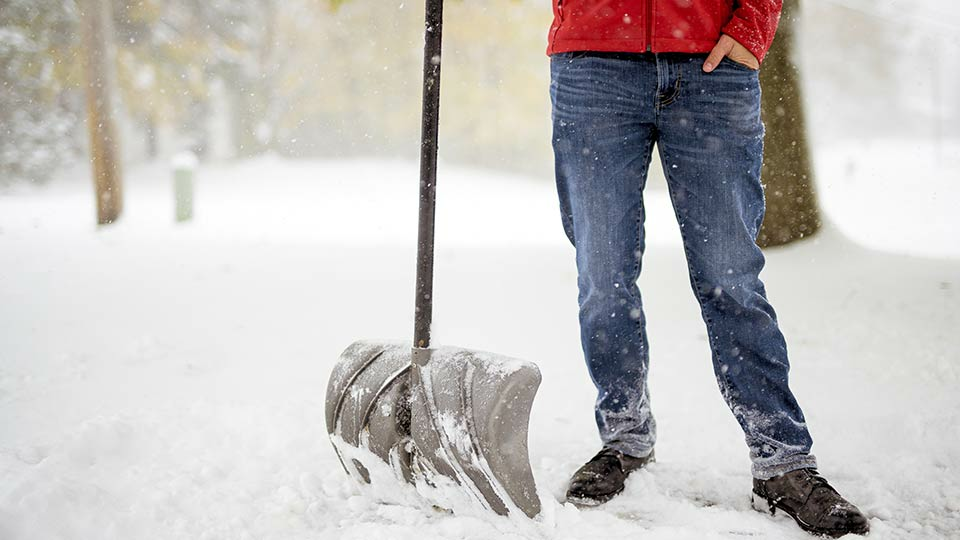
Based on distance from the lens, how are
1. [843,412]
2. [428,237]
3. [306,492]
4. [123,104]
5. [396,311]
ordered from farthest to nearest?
1. [123,104]
2. [396,311]
3. [843,412]
4. [306,492]
5. [428,237]

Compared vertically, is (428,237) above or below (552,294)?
above

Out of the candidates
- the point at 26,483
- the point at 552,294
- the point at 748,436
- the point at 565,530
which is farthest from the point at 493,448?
the point at 552,294

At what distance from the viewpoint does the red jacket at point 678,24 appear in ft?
4.74

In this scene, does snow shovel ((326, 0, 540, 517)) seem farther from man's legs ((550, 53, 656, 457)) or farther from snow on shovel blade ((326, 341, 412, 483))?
man's legs ((550, 53, 656, 457))

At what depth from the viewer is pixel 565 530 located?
1.44 metres

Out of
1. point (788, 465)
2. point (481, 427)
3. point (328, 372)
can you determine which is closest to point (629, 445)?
point (788, 465)

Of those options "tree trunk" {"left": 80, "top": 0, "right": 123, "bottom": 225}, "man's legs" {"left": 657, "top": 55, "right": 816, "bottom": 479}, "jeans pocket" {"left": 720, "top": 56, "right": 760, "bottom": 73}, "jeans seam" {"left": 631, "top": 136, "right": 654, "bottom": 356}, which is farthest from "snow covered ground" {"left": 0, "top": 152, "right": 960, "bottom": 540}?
"tree trunk" {"left": 80, "top": 0, "right": 123, "bottom": 225}

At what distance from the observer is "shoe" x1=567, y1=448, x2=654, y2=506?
1.60 metres

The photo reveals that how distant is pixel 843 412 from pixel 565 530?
1.18 meters

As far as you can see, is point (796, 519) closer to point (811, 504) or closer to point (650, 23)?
point (811, 504)

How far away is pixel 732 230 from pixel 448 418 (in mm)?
715

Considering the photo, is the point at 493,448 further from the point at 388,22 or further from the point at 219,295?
the point at 388,22

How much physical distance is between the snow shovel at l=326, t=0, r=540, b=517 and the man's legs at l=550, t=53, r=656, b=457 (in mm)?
289

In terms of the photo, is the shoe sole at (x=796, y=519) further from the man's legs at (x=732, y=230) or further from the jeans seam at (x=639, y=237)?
the jeans seam at (x=639, y=237)
